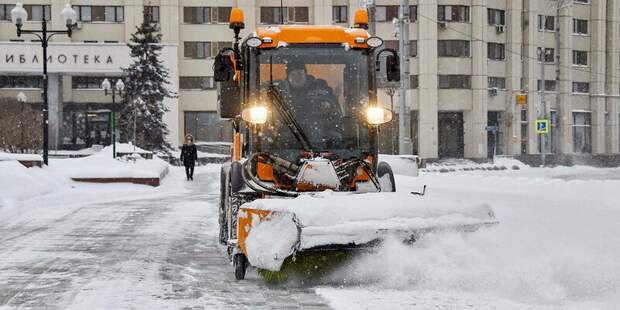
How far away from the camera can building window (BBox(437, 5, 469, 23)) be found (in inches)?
2205

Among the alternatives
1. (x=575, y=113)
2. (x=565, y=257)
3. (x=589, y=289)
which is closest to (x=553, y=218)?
(x=565, y=257)

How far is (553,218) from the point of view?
11430mm

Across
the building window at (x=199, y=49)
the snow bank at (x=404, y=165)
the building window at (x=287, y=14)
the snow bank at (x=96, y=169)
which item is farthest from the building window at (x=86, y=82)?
the snow bank at (x=404, y=165)

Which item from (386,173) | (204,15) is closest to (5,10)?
(204,15)

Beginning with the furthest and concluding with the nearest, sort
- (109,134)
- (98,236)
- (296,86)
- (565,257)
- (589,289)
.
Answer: (109,134)
(98,236)
(296,86)
(565,257)
(589,289)

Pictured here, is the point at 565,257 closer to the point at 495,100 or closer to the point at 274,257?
the point at 274,257

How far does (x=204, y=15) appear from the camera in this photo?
184 ft

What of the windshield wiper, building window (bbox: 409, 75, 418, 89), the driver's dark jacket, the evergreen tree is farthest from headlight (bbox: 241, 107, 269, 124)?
building window (bbox: 409, 75, 418, 89)

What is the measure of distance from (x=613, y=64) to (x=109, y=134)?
38.7 m

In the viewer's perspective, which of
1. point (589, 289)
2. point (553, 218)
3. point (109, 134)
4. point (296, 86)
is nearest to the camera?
point (589, 289)

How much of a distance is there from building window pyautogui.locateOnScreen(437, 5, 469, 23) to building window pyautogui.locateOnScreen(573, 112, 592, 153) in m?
13.8

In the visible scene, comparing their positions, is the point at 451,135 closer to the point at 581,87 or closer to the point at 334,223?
the point at 581,87

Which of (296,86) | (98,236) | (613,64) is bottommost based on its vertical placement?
(98,236)

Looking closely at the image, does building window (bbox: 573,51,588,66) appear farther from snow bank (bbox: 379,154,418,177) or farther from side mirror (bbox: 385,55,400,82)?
side mirror (bbox: 385,55,400,82)
